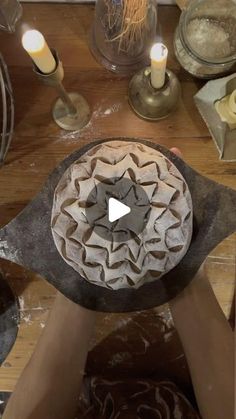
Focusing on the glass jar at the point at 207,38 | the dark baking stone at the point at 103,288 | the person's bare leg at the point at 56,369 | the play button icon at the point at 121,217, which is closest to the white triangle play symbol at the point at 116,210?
the play button icon at the point at 121,217

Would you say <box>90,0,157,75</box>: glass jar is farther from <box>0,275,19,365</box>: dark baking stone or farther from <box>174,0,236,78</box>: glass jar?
<box>0,275,19,365</box>: dark baking stone

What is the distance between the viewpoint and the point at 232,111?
880 millimetres

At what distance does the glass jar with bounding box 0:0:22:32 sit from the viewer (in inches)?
36.5

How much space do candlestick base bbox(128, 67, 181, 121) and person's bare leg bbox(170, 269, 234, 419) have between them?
0.95 feet

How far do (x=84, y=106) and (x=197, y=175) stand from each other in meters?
0.27

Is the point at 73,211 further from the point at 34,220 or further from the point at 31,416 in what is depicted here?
the point at 31,416

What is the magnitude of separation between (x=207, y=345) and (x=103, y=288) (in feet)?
0.65

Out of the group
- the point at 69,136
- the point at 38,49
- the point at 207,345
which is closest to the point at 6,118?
the point at 69,136

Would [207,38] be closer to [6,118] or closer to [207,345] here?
[6,118]

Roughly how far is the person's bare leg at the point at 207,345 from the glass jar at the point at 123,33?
395 mm

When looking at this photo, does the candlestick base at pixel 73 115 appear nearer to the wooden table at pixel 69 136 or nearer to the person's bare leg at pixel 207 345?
→ the wooden table at pixel 69 136

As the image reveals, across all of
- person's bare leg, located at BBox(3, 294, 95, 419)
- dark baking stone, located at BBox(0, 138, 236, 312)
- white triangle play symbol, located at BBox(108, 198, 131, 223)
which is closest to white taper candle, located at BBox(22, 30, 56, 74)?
dark baking stone, located at BBox(0, 138, 236, 312)

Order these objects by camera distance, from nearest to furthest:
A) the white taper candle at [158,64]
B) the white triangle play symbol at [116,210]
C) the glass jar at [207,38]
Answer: the white triangle play symbol at [116,210]
the white taper candle at [158,64]
the glass jar at [207,38]

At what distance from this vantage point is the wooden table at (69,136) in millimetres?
945
